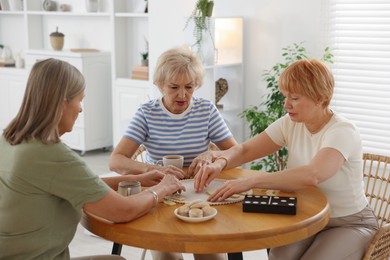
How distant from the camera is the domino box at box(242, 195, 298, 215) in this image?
81.4 inches

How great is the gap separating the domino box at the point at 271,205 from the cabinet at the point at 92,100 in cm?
418

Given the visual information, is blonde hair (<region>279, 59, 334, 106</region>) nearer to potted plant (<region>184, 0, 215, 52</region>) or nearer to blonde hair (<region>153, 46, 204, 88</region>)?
blonde hair (<region>153, 46, 204, 88</region>)

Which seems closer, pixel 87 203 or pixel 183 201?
pixel 87 203

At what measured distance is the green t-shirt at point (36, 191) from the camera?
187 cm

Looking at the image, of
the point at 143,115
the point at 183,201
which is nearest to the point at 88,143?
the point at 143,115

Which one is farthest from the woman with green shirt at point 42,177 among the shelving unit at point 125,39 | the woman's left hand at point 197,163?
the shelving unit at point 125,39

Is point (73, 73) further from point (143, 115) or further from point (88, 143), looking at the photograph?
point (88, 143)

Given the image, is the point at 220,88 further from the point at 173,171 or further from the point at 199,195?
the point at 199,195

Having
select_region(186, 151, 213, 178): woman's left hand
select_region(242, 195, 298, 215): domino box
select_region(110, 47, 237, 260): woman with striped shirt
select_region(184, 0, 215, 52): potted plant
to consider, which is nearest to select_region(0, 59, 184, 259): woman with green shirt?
select_region(242, 195, 298, 215): domino box

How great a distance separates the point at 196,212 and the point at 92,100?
4.37 metres

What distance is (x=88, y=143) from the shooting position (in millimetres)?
6258

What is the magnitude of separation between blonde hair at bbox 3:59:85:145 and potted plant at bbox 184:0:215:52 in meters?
2.62

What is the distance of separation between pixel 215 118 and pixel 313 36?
6.16ft

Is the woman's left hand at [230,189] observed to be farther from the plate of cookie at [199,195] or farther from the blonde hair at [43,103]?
the blonde hair at [43,103]
